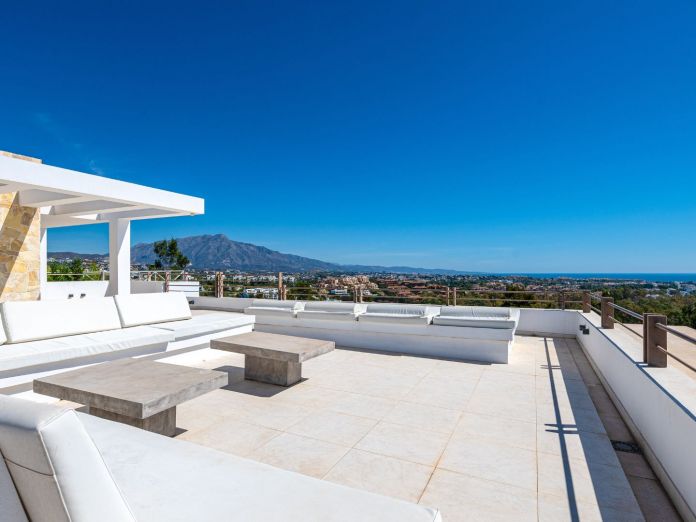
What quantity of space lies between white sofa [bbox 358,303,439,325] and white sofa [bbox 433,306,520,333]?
17 cm

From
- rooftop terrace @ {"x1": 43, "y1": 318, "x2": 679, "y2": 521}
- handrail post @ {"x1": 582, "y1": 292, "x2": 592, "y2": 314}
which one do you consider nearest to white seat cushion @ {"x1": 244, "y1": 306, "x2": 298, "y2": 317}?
rooftop terrace @ {"x1": 43, "y1": 318, "x2": 679, "y2": 521}

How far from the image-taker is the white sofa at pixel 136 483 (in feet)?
3.06

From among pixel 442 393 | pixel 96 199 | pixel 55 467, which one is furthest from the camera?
pixel 96 199

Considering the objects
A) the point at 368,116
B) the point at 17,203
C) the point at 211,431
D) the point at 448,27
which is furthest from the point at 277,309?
the point at 368,116

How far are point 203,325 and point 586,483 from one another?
16.3 feet

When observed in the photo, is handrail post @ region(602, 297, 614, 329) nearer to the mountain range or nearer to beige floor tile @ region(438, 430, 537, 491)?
beige floor tile @ region(438, 430, 537, 491)

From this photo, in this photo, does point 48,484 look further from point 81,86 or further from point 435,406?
point 81,86

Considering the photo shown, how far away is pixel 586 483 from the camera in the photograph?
250 centimetres

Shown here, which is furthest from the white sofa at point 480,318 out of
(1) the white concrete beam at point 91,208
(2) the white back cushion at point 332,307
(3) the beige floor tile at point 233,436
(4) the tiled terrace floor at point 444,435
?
(1) the white concrete beam at point 91,208

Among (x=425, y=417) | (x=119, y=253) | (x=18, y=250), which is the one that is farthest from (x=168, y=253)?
(x=425, y=417)

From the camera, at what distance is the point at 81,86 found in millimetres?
13805

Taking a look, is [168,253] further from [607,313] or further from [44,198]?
[607,313]

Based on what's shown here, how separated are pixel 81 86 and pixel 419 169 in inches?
596

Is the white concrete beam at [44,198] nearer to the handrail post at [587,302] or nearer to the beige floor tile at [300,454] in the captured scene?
the beige floor tile at [300,454]
